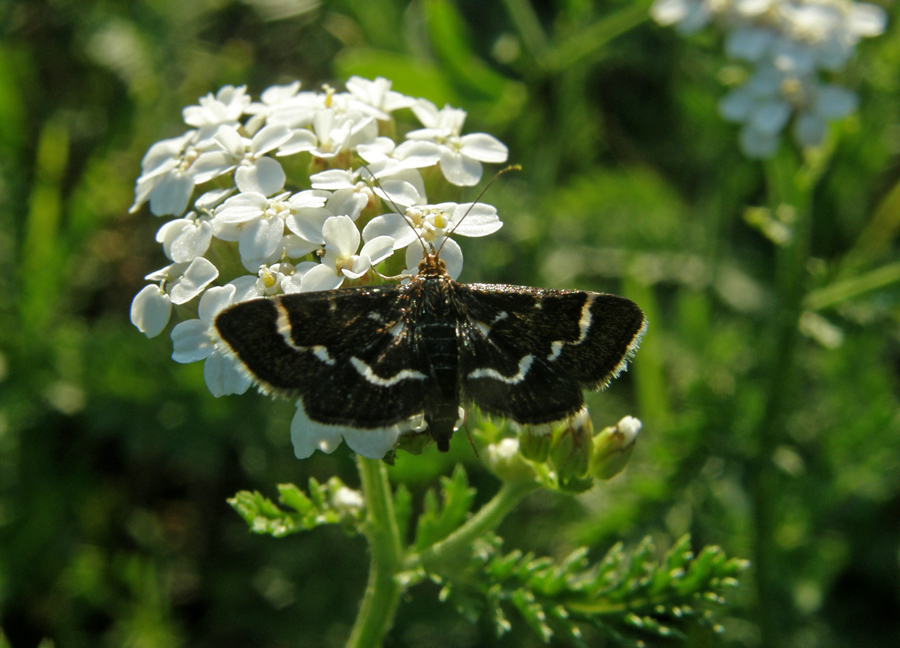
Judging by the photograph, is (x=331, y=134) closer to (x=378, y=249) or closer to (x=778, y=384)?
(x=378, y=249)

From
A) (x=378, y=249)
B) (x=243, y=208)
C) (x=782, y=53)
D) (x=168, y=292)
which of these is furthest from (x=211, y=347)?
(x=782, y=53)

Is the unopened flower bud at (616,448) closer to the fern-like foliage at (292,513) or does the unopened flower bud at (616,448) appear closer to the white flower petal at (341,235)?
the fern-like foliage at (292,513)

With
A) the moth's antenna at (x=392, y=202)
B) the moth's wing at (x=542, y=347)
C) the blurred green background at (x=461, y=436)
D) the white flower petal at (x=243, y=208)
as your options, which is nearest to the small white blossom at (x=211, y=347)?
the white flower petal at (x=243, y=208)

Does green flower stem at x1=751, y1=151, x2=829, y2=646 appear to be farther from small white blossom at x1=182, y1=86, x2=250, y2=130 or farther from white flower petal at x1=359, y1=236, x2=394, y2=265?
small white blossom at x1=182, y1=86, x2=250, y2=130

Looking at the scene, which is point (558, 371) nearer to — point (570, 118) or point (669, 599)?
point (669, 599)

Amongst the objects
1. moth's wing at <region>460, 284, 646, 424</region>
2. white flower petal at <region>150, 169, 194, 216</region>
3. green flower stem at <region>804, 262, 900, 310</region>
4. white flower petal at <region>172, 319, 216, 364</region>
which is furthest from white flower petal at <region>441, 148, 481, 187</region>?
green flower stem at <region>804, 262, 900, 310</region>

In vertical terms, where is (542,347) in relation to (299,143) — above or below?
below

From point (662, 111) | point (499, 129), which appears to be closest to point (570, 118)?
point (499, 129)
